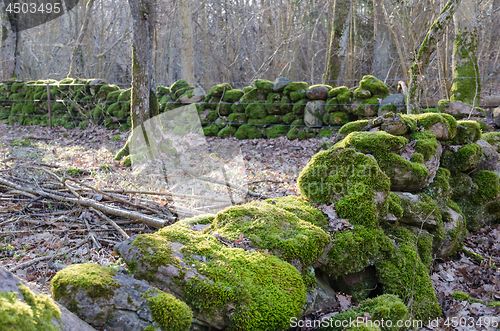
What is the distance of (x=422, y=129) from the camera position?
501cm

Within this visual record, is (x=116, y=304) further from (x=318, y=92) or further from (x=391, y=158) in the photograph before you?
(x=318, y=92)

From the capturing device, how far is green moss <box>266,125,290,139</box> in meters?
9.91

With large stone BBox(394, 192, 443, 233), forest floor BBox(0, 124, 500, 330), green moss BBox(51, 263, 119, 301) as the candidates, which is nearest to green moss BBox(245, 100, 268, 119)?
forest floor BBox(0, 124, 500, 330)

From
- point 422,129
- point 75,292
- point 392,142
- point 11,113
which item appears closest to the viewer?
point 75,292

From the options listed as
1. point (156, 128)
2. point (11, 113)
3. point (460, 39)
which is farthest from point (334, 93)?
point (11, 113)

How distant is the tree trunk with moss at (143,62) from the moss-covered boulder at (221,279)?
5405mm

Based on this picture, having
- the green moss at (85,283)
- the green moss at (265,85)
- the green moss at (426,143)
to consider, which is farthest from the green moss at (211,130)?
the green moss at (85,283)

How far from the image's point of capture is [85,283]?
6.66 feet

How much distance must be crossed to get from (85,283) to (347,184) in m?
2.51

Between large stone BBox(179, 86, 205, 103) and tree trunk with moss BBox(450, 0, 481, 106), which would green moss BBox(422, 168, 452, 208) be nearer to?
tree trunk with moss BBox(450, 0, 481, 106)

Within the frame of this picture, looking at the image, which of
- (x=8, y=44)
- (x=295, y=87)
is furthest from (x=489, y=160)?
(x=8, y=44)

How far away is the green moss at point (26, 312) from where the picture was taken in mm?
1414

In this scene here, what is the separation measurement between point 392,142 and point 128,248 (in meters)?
3.26

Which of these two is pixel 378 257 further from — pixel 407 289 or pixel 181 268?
pixel 181 268
